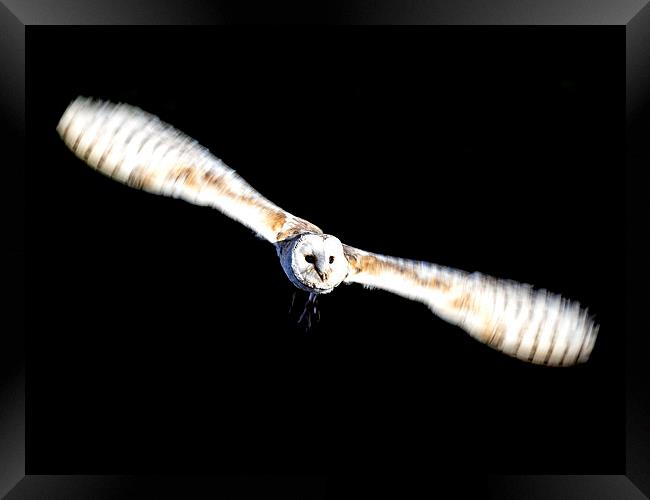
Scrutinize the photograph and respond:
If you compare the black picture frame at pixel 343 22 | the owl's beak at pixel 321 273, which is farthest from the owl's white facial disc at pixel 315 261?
the black picture frame at pixel 343 22

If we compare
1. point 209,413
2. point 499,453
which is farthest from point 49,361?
point 499,453

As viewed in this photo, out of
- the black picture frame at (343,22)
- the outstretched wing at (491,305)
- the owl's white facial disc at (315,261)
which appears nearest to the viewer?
the owl's white facial disc at (315,261)

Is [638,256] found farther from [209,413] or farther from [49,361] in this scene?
[49,361]

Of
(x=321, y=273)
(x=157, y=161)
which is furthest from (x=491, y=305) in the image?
(x=157, y=161)

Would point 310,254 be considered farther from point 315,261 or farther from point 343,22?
point 343,22

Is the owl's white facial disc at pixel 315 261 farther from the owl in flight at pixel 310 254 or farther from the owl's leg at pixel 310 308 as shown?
the owl's leg at pixel 310 308

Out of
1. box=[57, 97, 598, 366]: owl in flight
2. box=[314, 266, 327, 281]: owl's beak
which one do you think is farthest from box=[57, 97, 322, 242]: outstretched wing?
box=[314, 266, 327, 281]: owl's beak

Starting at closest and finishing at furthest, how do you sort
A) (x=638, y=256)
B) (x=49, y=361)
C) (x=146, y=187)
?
(x=146, y=187) → (x=638, y=256) → (x=49, y=361)
